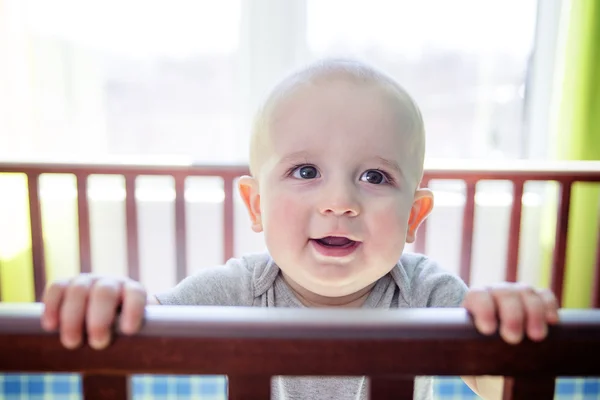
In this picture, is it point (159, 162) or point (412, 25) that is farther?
point (412, 25)

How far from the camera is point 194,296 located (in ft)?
2.78

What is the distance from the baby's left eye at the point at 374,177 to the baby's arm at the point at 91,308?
33 centimetres

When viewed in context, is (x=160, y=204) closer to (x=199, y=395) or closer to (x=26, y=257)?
(x=26, y=257)

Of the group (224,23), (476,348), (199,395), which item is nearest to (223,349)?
(476,348)

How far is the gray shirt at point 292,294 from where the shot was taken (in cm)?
84

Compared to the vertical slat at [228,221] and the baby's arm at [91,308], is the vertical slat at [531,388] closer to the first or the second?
the baby's arm at [91,308]

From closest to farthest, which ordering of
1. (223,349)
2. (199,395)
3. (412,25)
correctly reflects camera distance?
(223,349)
(199,395)
(412,25)

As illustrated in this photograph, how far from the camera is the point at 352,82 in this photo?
0.70 m

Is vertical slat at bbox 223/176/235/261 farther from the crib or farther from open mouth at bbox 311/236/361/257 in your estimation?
the crib

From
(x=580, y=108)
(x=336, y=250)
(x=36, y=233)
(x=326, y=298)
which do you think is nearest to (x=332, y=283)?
(x=336, y=250)

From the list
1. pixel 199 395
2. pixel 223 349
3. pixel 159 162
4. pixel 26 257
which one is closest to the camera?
pixel 223 349

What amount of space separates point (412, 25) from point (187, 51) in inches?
32.3

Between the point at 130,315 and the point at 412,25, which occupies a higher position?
the point at 412,25

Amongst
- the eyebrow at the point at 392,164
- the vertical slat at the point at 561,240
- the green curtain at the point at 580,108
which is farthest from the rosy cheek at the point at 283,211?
the green curtain at the point at 580,108
